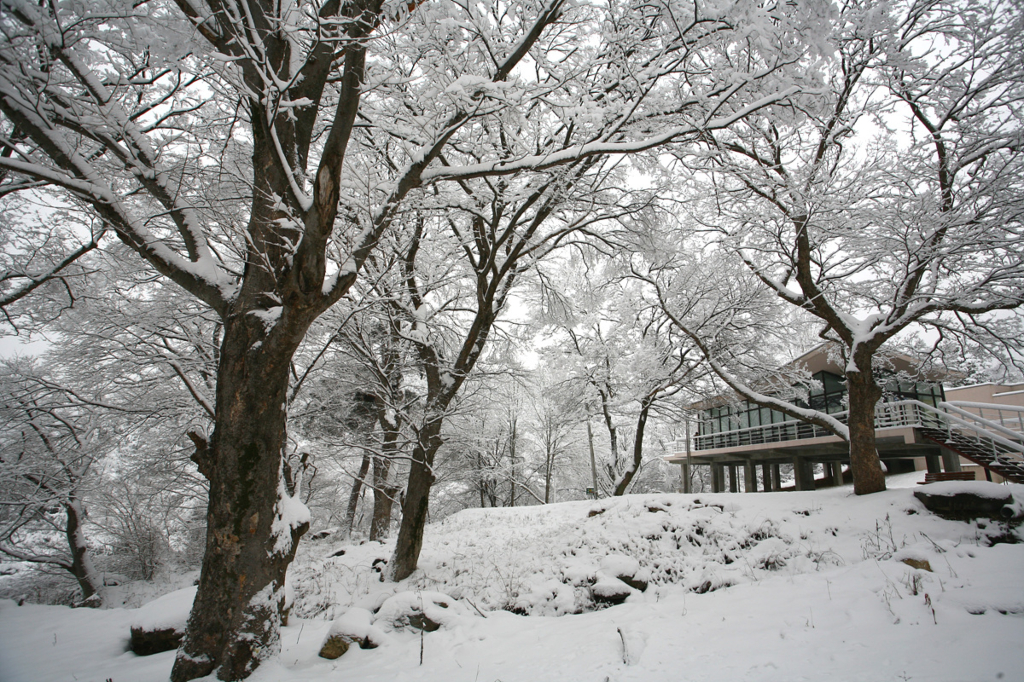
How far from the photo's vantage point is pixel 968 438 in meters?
13.1

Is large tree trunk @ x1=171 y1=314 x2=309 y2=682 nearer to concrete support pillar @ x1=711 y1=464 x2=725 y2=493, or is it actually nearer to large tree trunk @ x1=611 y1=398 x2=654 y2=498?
large tree trunk @ x1=611 y1=398 x2=654 y2=498

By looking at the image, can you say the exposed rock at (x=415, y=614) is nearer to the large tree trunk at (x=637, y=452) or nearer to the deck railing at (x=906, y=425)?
the deck railing at (x=906, y=425)

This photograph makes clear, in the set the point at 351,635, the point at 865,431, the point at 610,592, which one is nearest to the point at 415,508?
the point at 351,635

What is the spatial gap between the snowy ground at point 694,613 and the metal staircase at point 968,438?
2.36m

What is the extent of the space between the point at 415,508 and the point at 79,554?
10.5 meters

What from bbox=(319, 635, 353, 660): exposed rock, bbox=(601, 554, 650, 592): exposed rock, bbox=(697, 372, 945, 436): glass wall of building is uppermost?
bbox=(697, 372, 945, 436): glass wall of building

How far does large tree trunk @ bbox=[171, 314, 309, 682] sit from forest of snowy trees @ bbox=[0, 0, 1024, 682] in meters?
0.02

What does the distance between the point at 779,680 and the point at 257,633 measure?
161 inches

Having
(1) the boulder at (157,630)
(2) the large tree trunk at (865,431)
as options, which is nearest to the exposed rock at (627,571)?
(2) the large tree trunk at (865,431)

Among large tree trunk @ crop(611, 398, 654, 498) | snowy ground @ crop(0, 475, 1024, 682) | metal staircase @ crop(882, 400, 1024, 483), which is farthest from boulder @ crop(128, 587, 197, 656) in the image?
large tree trunk @ crop(611, 398, 654, 498)

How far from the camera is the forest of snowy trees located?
3.61 metres

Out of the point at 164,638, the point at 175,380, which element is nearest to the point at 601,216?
the point at 164,638

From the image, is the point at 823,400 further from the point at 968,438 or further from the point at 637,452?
the point at 637,452

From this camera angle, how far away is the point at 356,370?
809 cm
